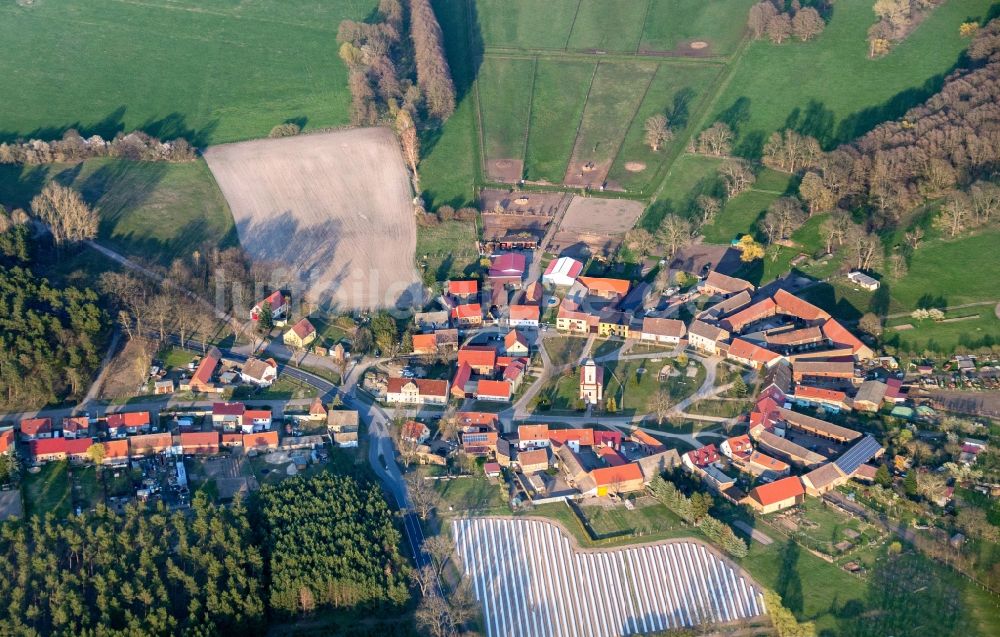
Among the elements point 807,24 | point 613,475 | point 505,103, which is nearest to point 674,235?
point 613,475

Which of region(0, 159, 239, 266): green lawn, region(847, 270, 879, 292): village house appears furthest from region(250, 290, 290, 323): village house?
region(847, 270, 879, 292): village house

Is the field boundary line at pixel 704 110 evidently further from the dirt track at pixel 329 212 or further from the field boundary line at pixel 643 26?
the dirt track at pixel 329 212

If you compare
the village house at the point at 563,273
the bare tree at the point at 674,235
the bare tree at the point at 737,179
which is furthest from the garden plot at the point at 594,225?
the bare tree at the point at 737,179

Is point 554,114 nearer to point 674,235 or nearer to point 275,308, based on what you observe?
A: point 674,235

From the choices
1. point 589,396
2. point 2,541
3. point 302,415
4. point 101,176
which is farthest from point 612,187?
point 2,541

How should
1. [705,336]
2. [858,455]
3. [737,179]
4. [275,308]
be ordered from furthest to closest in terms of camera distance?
1. [737,179]
2. [275,308]
3. [705,336]
4. [858,455]
